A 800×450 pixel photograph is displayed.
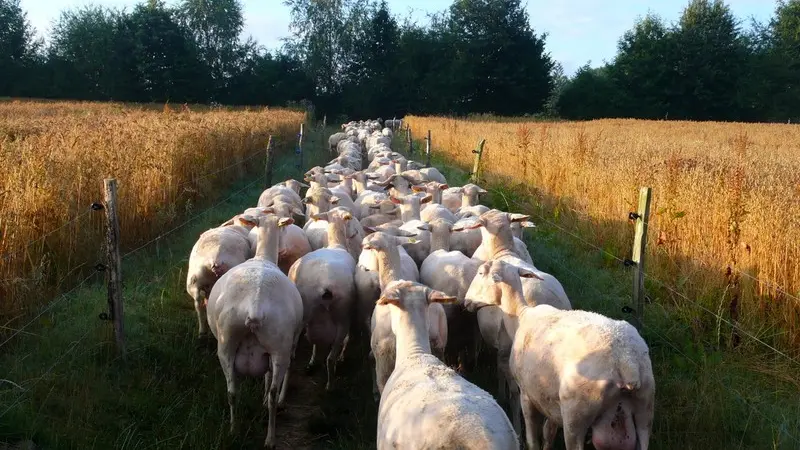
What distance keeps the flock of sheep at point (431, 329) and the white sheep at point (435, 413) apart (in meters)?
0.01

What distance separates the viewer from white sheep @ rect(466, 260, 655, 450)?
3.99m

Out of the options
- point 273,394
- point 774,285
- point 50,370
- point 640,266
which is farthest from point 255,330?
point 774,285

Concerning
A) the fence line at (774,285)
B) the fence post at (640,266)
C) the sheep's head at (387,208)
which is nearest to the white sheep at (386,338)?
the fence post at (640,266)

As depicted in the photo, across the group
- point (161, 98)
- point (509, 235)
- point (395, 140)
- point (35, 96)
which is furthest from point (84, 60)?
point (509, 235)

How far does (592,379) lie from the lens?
4.00m

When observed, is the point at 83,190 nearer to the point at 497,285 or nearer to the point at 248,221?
the point at 248,221

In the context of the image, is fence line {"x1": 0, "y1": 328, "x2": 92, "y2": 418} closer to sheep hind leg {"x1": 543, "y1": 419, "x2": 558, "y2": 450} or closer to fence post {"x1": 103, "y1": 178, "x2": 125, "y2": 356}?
fence post {"x1": 103, "y1": 178, "x2": 125, "y2": 356}

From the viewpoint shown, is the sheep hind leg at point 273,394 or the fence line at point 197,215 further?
the fence line at point 197,215

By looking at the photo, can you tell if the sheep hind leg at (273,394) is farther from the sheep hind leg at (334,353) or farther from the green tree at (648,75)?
the green tree at (648,75)

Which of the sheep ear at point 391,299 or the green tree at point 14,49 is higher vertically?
the green tree at point 14,49

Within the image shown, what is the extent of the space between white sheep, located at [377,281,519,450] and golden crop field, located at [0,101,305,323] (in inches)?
150

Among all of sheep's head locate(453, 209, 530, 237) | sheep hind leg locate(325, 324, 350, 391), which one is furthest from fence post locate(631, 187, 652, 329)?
sheep hind leg locate(325, 324, 350, 391)

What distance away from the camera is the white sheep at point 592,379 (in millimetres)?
3986

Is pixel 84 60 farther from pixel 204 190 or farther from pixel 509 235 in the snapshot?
pixel 509 235
